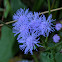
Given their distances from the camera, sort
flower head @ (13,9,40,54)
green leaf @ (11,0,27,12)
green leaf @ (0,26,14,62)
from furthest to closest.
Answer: green leaf @ (11,0,27,12) < green leaf @ (0,26,14,62) < flower head @ (13,9,40,54)

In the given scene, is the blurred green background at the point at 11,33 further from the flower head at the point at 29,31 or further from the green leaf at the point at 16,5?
the flower head at the point at 29,31

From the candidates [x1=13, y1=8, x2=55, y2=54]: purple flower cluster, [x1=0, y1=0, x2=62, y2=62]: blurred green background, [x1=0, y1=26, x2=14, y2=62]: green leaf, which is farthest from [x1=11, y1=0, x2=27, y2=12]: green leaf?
[x1=13, y1=8, x2=55, y2=54]: purple flower cluster

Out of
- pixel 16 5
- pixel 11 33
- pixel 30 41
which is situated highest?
pixel 16 5

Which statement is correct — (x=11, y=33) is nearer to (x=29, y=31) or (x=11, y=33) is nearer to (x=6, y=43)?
(x=6, y=43)

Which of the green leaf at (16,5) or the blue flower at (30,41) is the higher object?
the green leaf at (16,5)

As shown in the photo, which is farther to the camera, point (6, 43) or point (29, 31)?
point (6, 43)

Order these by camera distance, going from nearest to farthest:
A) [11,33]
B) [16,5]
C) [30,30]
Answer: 1. [30,30]
2. [11,33]
3. [16,5]

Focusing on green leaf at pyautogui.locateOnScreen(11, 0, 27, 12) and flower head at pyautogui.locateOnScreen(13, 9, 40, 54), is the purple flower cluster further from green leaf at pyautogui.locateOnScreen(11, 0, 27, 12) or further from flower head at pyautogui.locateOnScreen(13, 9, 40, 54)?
green leaf at pyautogui.locateOnScreen(11, 0, 27, 12)

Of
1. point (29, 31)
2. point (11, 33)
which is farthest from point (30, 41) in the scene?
point (11, 33)

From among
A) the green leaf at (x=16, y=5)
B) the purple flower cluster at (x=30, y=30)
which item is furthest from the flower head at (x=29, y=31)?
the green leaf at (x=16, y=5)
